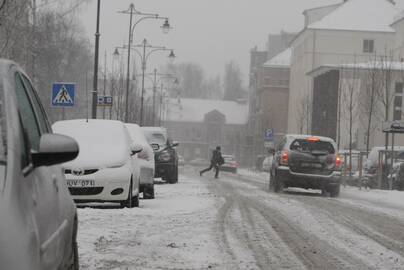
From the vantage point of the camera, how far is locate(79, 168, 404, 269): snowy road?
8320 mm

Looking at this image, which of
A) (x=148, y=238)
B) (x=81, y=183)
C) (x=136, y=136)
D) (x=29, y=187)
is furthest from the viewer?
(x=136, y=136)

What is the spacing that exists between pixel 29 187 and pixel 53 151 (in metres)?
0.22

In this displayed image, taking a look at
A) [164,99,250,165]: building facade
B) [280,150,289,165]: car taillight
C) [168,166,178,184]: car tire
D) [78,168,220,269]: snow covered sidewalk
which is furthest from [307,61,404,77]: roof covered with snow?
[164,99,250,165]: building facade

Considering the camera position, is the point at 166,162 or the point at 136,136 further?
the point at 166,162

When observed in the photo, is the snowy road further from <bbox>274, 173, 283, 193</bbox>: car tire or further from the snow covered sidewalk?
<bbox>274, 173, 283, 193</bbox>: car tire

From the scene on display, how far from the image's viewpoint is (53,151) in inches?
153

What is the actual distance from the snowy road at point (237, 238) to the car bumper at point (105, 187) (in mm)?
425

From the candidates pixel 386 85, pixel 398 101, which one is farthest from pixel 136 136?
pixel 398 101

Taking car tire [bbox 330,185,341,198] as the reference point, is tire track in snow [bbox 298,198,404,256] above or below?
above

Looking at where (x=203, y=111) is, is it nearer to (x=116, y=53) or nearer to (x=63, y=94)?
(x=116, y=53)

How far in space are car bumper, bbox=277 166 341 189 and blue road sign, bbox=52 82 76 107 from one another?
5916 mm

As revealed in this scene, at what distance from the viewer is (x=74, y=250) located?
5.39 m

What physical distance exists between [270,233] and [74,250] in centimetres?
604

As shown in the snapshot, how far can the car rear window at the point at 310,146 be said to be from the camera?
24.0 meters
